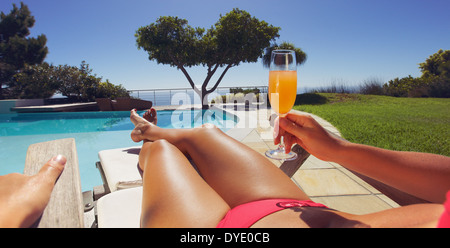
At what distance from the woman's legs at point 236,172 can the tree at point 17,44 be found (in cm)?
2293

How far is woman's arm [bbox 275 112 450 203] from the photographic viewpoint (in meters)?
0.72

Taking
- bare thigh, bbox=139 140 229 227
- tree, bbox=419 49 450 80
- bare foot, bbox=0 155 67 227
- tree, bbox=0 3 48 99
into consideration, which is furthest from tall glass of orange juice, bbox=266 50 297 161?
tree, bbox=419 49 450 80

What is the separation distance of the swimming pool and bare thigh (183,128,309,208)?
3.46m

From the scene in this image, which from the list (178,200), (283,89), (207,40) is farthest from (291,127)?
(207,40)

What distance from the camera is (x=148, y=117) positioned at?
263 cm

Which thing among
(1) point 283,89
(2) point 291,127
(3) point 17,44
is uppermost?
(3) point 17,44

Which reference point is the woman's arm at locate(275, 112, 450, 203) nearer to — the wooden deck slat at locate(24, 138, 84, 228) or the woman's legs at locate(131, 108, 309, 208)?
the woman's legs at locate(131, 108, 309, 208)

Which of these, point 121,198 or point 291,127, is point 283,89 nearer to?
point 291,127

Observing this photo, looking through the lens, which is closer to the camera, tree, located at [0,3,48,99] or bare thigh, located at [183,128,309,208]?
bare thigh, located at [183,128,309,208]

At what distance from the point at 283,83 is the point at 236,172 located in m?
0.51

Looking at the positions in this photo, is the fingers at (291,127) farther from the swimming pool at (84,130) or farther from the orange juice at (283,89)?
the swimming pool at (84,130)

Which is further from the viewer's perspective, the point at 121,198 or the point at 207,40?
the point at 207,40

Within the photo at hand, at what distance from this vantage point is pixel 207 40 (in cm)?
1280
